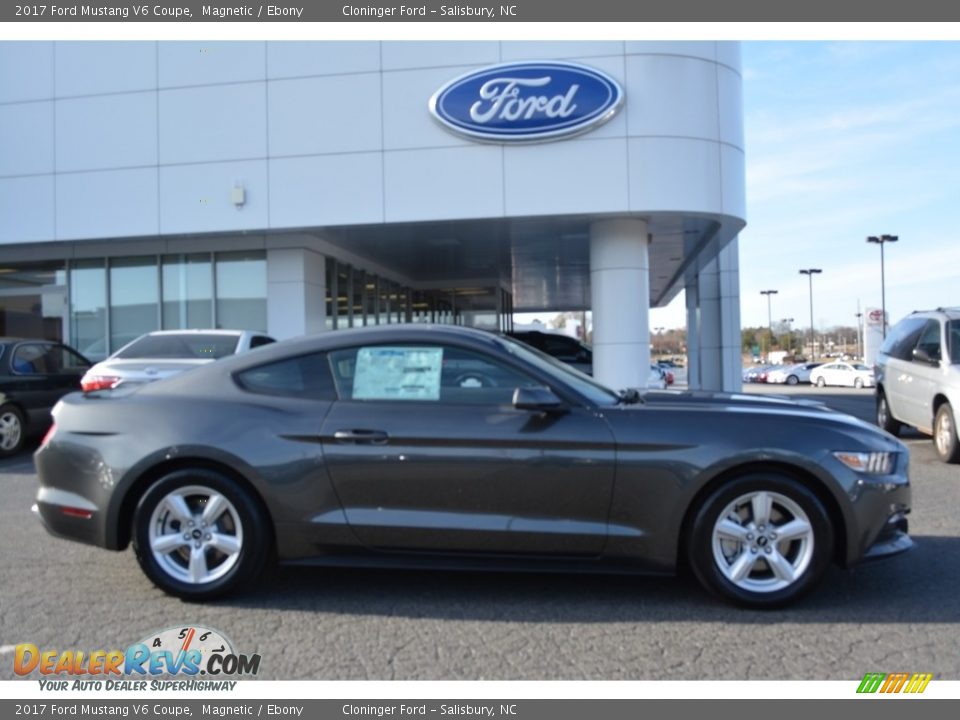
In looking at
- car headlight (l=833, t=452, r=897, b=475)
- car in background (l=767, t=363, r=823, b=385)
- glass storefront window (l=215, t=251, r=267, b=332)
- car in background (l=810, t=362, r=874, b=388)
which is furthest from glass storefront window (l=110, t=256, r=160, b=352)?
car in background (l=767, t=363, r=823, b=385)

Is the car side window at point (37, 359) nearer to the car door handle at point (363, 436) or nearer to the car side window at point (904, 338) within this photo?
the car door handle at point (363, 436)

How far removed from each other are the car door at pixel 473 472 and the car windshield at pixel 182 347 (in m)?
5.83

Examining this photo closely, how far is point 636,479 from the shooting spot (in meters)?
3.92

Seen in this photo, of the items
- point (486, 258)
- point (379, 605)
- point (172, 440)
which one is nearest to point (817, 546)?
point (379, 605)

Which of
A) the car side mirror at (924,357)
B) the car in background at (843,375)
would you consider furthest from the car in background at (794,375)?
the car side mirror at (924,357)

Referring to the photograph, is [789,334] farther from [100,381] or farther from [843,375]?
[100,381]

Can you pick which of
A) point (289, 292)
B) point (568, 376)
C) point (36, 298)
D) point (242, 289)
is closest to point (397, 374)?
point (568, 376)

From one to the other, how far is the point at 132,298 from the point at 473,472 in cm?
1309

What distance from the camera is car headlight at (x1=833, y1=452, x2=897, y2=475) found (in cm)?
393

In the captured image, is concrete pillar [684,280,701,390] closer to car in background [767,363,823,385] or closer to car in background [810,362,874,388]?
car in background [810,362,874,388]

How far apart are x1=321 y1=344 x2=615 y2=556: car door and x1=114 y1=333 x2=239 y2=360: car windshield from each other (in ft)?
19.1

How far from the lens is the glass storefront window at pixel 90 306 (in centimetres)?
1520

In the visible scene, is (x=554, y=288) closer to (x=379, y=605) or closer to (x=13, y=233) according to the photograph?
(x=13, y=233)
